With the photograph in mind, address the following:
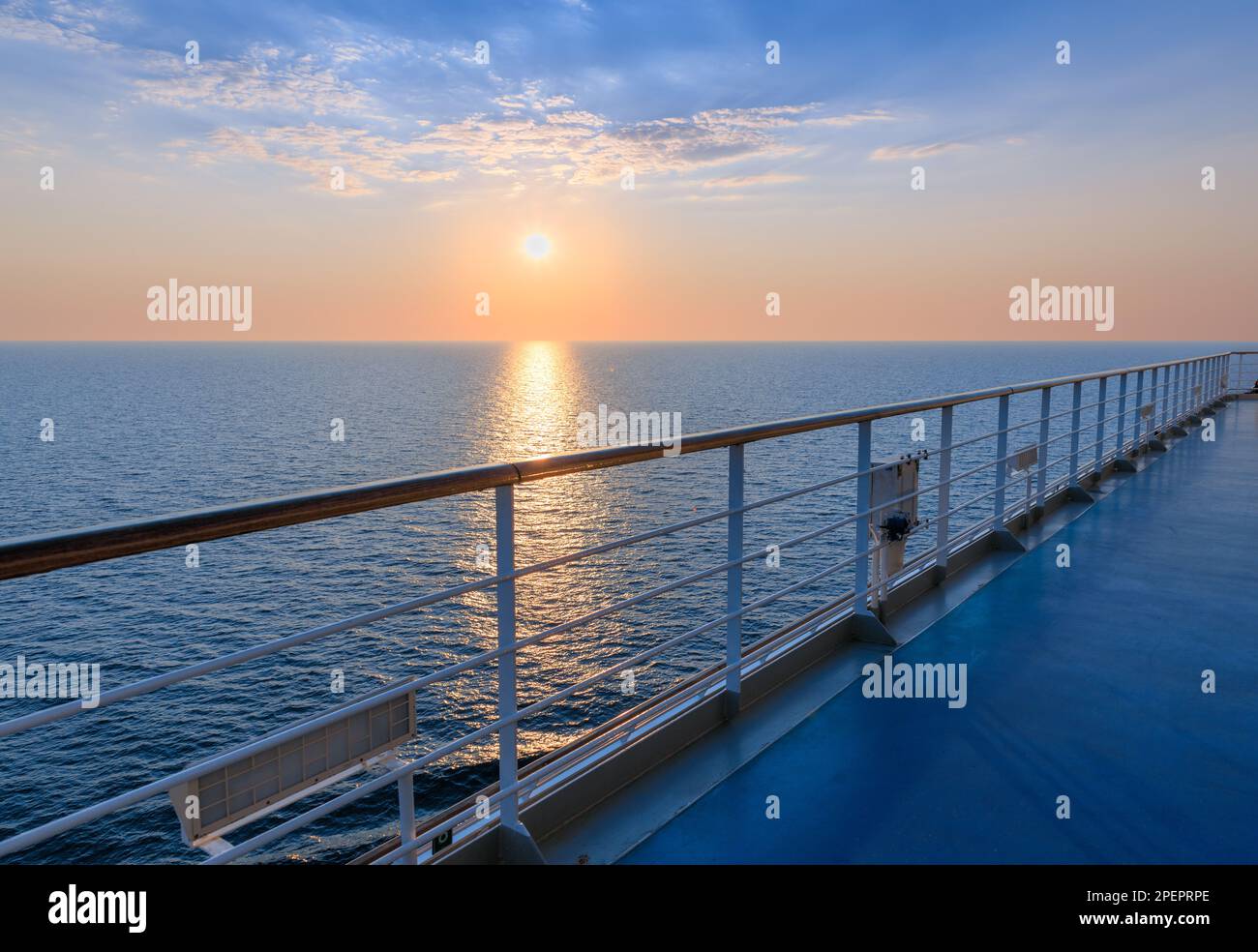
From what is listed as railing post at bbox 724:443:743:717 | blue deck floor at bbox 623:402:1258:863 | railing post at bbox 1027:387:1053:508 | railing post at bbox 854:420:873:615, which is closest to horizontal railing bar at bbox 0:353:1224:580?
railing post at bbox 724:443:743:717

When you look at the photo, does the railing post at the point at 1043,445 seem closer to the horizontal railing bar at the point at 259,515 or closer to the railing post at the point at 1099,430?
the railing post at the point at 1099,430

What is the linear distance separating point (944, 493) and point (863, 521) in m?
1.11

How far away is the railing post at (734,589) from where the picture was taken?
2580mm

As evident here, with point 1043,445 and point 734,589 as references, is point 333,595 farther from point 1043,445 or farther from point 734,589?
point 734,589

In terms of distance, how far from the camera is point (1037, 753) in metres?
2.57

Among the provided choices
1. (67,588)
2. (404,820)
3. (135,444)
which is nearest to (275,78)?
(135,444)

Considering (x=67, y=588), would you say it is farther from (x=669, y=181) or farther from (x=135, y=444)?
(x=669, y=181)

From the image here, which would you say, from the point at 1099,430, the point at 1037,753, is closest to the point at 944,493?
the point at 1037,753

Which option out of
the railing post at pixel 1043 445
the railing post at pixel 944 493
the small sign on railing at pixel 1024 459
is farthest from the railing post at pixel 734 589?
the railing post at pixel 1043 445

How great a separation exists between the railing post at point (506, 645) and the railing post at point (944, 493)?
2643mm

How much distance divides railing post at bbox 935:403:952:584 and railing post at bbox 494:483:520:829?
2643mm
